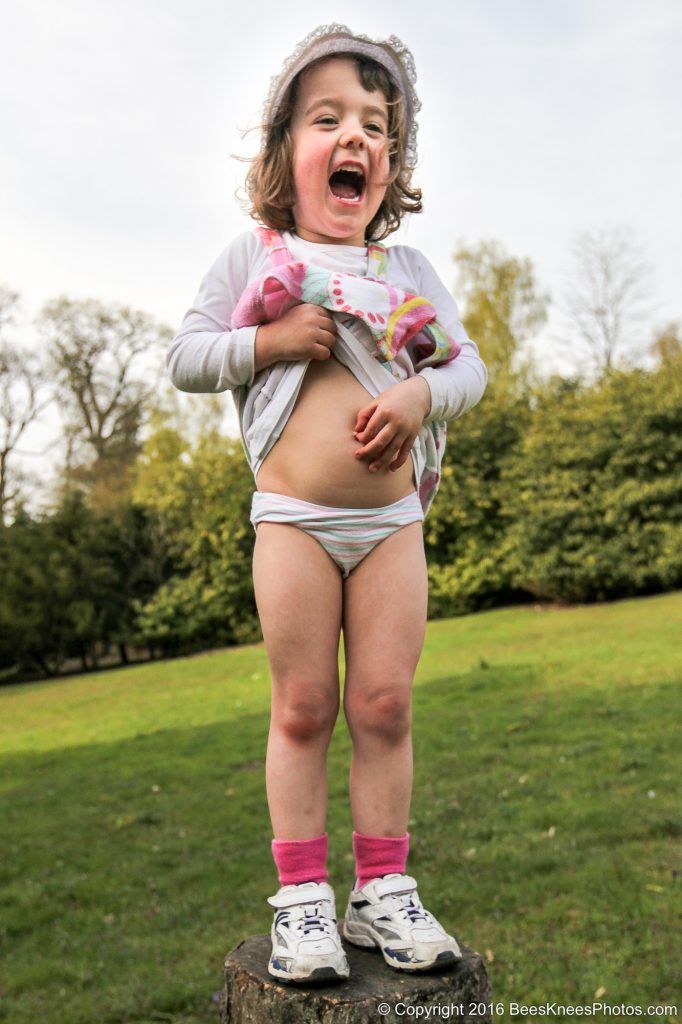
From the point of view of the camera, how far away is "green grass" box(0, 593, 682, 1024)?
4.57 m

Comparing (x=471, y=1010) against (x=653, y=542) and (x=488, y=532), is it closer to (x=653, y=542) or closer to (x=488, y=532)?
(x=653, y=542)

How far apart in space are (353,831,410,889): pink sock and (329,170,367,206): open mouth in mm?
1594

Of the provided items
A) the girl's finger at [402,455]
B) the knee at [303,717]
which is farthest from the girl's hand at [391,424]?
the knee at [303,717]

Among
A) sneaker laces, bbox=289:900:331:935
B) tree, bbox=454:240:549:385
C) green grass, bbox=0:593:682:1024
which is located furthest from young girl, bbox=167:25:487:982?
tree, bbox=454:240:549:385

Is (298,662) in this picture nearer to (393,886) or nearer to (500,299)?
(393,886)

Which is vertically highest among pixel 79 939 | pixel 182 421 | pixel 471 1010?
pixel 182 421

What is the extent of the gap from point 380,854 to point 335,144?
1.76 metres

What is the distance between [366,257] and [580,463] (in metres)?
14.5

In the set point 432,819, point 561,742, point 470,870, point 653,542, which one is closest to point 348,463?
point 470,870

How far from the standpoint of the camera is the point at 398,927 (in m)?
2.18

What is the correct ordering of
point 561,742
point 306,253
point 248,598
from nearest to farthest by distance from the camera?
1. point 306,253
2. point 561,742
3. point 248,598

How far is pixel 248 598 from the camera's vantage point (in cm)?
1911

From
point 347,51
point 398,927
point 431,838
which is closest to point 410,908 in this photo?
point 398,927

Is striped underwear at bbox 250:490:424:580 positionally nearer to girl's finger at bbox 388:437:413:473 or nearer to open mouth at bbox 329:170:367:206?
girl's finger at bbox 388:437:413:473
